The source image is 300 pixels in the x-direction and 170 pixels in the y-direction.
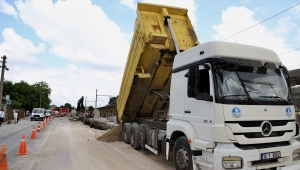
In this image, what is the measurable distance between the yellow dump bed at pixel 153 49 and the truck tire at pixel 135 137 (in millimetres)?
975

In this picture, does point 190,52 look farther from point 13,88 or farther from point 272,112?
point 13,88

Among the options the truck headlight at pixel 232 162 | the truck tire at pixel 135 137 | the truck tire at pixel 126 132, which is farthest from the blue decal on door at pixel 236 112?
the truck tire at pixel 126 132

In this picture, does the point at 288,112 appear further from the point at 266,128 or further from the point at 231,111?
the point at 231,111

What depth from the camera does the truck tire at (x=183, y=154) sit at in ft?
16.5

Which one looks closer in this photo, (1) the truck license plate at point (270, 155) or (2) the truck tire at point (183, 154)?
(1) the truck license plate at point (270, 155)

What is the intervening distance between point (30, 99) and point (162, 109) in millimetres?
65773

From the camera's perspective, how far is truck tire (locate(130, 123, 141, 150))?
29.4 feet

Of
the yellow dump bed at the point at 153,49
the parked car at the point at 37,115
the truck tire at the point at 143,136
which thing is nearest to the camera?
the yellow dump bed at the point at 153,49

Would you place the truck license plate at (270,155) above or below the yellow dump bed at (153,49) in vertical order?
below

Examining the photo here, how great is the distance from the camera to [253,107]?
14.7 ft

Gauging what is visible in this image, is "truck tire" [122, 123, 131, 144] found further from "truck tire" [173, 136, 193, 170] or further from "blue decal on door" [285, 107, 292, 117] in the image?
"blue decal on door" [285, 107, 292, 117]

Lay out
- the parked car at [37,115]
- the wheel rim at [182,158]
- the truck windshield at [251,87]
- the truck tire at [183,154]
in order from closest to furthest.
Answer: the truck windshield at [251,87]
the truck tire at [183,154]
the wheel rim at [182,158]
the parked car at [37,115]

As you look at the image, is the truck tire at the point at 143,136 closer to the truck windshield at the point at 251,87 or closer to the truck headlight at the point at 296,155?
the truck windshield at the point at 251,87

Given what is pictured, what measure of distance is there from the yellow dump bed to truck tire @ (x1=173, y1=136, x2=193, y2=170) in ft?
9.37
